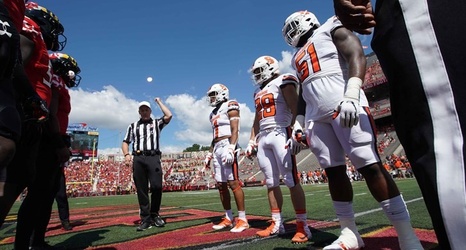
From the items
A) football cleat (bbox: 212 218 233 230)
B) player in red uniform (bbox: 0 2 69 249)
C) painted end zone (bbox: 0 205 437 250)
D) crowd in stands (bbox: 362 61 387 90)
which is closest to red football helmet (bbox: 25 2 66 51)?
player in red uniform (bbox: 0 2 69 249)

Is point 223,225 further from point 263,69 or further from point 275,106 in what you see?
point 263,69

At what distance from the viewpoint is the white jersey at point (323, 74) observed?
2520 mm

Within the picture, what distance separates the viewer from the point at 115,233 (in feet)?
14.8

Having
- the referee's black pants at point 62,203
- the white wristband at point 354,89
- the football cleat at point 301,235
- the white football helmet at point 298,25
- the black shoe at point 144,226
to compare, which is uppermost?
the white football helmet at point 298,25

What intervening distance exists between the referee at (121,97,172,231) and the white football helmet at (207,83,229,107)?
0.98m

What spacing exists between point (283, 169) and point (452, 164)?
307 cm

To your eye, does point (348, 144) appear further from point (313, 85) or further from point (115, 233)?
point (115, 233)

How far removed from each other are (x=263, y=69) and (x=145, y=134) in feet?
8.60

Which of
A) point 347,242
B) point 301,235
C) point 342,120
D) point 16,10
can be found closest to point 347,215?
point 347,242

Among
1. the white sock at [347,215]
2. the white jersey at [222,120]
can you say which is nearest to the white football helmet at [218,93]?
the white jersey at [222,120]

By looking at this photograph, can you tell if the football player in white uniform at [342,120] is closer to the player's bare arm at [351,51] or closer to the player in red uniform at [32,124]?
the player's bare arm at [351,51]

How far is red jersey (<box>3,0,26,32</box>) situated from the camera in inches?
70.9

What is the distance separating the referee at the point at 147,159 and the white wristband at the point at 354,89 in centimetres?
403

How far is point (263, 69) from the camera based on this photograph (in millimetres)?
4383
